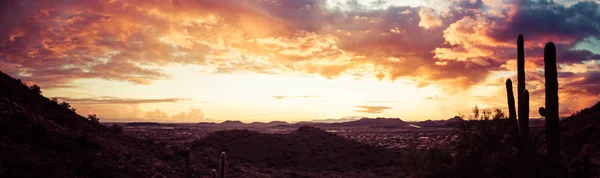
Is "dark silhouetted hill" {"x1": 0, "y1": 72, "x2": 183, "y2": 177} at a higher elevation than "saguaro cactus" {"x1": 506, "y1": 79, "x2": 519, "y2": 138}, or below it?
below

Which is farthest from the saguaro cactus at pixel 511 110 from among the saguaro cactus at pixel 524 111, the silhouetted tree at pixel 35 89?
the silhouetted tree at pixel 35 89

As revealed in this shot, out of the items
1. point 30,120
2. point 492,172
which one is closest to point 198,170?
point 30,120

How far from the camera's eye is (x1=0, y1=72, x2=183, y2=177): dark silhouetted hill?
14934 millimetres

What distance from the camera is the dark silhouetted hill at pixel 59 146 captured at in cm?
1493

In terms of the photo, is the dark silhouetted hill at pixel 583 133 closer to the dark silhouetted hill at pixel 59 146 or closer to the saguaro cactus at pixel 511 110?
the saguaro cactus at pixel 511 110

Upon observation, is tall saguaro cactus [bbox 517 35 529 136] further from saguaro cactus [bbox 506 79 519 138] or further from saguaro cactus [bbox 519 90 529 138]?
saguaro cactus [bbox 506 79 519 138]

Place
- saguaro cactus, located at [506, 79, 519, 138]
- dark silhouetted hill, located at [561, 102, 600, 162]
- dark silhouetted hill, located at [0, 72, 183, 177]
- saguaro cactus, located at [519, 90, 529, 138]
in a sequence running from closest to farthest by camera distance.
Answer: dark silhouetted hill, located at [0, 72, 183, 177] < saguaro cactus, located at [506, 79, 519, 138] < saguaro cactus, located at [519, 90, 529, 138] < dark silhouetted hill, located at [561, 102, 600, 162]

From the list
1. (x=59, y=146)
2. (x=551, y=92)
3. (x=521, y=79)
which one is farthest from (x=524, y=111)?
(x=59, y=146)

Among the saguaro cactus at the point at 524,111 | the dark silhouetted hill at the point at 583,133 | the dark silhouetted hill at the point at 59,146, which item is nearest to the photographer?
the dark silhouetted hill at the point at 59,146

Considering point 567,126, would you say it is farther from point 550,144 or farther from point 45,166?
point 45,166

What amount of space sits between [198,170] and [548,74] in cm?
1980

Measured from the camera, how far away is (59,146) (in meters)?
17.9

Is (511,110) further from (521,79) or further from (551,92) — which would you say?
(551,92)

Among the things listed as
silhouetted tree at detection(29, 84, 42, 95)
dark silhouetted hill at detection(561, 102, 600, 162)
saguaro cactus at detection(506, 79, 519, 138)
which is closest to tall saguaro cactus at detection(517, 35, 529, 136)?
saguaro cactus at detection(506, 79, 519, 138)
